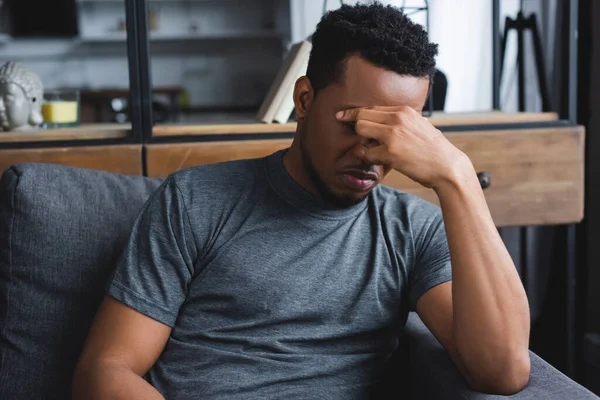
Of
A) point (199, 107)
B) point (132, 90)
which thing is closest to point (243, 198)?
point (132, 90)

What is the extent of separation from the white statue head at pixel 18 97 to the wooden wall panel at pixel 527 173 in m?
0.91

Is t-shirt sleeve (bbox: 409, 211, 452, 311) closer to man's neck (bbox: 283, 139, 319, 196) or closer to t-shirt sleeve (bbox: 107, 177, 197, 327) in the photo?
man's neck (bbox: 283, 139, 319, 196)

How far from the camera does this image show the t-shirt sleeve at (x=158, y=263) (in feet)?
3.63

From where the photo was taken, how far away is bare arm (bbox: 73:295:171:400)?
1.02 metres

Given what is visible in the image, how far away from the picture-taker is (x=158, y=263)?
44.4 inches

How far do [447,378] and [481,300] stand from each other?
0.49 ft

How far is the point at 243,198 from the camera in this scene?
1.22 m

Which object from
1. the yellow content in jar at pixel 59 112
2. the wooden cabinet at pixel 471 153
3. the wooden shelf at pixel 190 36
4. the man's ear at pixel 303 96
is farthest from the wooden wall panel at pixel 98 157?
the wooden shelf at pixel 190 36

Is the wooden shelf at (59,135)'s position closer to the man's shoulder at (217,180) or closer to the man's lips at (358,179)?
the man's shoulder at (217,180)

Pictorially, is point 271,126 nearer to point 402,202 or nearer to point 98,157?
point 98,157

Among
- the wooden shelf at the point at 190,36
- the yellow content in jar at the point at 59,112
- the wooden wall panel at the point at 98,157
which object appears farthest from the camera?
the wooden shelf at the point at 190,36

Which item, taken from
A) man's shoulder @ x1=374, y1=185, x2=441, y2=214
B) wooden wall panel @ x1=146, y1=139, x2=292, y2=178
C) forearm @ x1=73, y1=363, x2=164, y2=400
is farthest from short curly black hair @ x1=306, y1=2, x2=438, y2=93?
forearm @ x1=73, y1=363, x2=164, y2=400

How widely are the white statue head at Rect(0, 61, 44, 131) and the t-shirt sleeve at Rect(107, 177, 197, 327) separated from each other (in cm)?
72

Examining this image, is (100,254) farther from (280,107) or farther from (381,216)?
(280,107)
